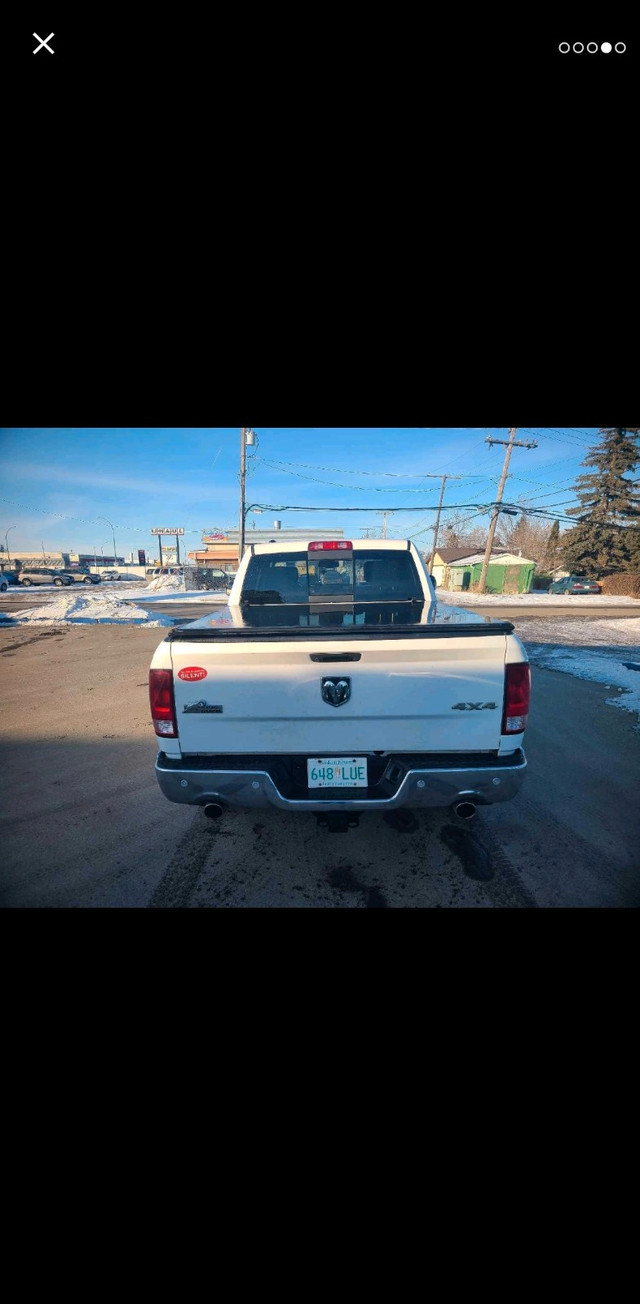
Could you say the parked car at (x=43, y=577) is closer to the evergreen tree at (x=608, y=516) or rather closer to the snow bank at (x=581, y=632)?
the snow bank at (x=581, y=632)

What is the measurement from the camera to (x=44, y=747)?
170 inches

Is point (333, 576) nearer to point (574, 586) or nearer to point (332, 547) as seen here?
point (332, 547)

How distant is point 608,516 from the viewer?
99.4 ft

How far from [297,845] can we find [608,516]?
37.5 m

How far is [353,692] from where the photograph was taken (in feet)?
6.29

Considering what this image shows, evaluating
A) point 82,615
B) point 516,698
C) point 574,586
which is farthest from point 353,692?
point 574,586

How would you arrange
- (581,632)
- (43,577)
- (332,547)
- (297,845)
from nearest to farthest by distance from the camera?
(297,845)
(332,547)
(581,632)
(43,577)

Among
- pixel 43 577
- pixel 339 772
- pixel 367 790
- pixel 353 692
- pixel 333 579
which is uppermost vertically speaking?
pixel 333 579

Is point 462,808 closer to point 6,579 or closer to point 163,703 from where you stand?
point 163,703

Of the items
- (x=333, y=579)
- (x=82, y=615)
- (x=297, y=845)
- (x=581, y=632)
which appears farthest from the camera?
(x=82, y=615)

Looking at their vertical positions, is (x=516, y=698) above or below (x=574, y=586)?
above

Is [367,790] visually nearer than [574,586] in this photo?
Yes

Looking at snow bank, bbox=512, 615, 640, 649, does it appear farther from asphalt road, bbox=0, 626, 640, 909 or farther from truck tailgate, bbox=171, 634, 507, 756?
truck tailgate, bbox=171, 634, 507, 756
